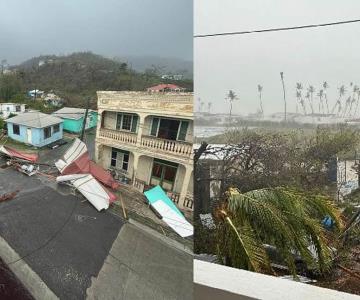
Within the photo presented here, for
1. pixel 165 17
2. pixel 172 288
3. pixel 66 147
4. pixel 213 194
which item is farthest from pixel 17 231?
pixel 213 194

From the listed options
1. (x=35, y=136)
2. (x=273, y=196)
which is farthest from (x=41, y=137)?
(x=273, y=196)

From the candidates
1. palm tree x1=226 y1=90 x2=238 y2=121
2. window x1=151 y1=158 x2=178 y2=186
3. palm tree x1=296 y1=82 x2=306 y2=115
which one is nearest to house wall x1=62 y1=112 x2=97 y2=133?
window x1=151 y1=158 x2=178 y2=186

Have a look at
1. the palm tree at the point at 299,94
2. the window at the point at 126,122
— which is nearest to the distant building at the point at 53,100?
the window at the point at 126,122

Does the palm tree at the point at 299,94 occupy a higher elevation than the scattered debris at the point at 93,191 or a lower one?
higher

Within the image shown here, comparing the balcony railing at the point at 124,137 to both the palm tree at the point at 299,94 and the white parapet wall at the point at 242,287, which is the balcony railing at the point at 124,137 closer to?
the white parapet wall at the point at 242,287

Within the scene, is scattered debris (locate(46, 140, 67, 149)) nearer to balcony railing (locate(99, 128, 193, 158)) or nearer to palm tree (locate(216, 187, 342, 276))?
balcony railing (locate(99, 128, 193, 158))

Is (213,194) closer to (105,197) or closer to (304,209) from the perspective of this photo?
(304,209)
